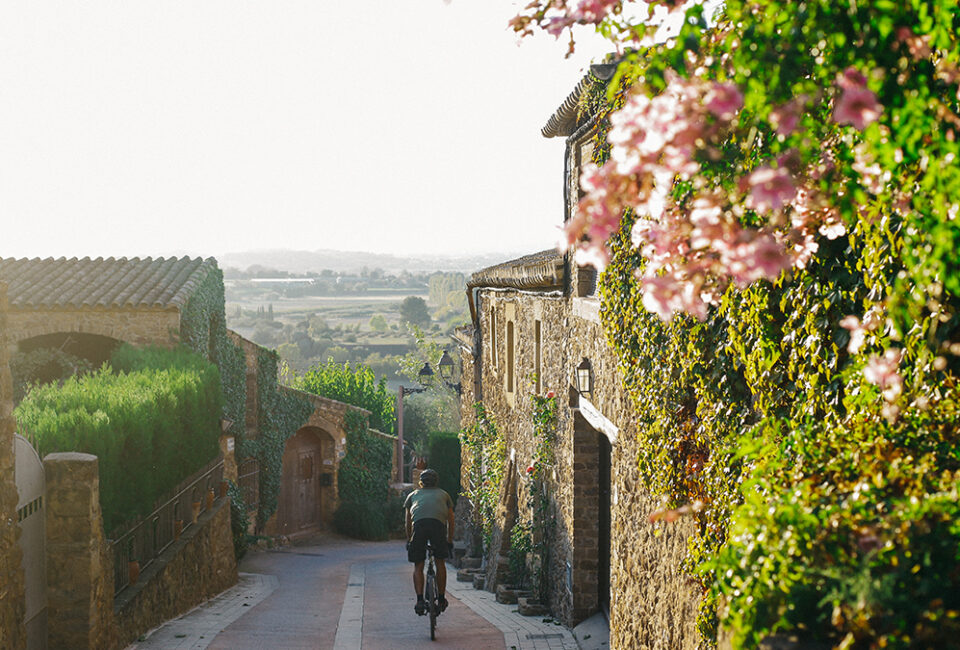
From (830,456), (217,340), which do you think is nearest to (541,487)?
(830,456)

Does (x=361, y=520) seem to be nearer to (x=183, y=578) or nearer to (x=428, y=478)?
(x=183, y=578)

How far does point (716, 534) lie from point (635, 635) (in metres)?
2.13

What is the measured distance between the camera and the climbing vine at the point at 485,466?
48.3ft

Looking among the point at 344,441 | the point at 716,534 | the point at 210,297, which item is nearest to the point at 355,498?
the point at 344,441

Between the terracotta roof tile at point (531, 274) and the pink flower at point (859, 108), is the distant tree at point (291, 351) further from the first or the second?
the pink flower at point (859, 108)

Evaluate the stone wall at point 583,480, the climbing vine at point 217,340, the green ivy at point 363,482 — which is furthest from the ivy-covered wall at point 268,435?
the stone wall at point 583,480

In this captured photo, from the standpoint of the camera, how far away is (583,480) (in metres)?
9.08

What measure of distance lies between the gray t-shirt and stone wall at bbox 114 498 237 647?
285cm

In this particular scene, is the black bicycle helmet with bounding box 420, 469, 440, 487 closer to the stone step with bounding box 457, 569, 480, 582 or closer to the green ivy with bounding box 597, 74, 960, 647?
the green ivy with bounding box 597, 74, 960, 647

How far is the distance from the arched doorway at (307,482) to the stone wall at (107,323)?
11019mm

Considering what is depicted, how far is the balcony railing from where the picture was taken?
8.91m

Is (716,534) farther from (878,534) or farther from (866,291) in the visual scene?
(878,534)

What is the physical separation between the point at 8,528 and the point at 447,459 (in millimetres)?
21938

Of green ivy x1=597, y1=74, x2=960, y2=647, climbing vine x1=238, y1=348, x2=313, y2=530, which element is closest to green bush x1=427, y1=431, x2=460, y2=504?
climbing vine x1=238, y1=348, x2=313, y2=530
